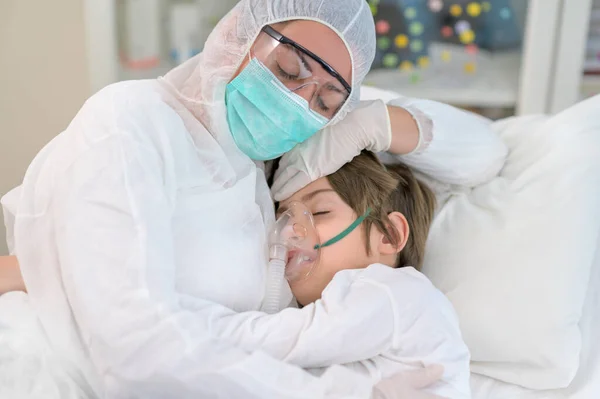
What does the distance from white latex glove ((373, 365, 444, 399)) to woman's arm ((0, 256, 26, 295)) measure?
0.78m

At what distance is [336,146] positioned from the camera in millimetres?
1527

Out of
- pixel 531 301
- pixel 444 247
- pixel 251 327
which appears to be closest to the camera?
pixel 251 327

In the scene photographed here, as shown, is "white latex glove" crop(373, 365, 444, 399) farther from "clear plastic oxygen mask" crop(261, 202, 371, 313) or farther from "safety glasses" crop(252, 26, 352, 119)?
"safety glasses" crop(252, 26, 352, 119)

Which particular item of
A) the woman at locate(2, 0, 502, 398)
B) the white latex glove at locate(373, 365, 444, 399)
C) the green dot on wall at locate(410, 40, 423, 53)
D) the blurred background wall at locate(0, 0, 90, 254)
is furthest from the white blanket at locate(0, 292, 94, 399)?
the green dot on wall at locate(410, 40, 423, 53)

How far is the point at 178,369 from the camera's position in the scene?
1.10 metres

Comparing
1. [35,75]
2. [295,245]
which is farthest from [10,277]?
[35,75]

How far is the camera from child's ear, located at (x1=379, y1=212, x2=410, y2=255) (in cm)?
150

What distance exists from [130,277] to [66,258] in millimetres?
121

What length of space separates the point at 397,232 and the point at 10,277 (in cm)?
85

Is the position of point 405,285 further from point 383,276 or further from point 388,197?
point 388,197

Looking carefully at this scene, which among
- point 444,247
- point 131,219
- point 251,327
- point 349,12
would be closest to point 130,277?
point 131,219

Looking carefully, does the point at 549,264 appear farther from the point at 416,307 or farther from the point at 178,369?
the point at 178,369

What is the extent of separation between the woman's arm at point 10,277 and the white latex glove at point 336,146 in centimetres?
59

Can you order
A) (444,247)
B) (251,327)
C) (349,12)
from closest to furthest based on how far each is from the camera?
1. (251,327)
2. (349,12)
3. (444,247)
